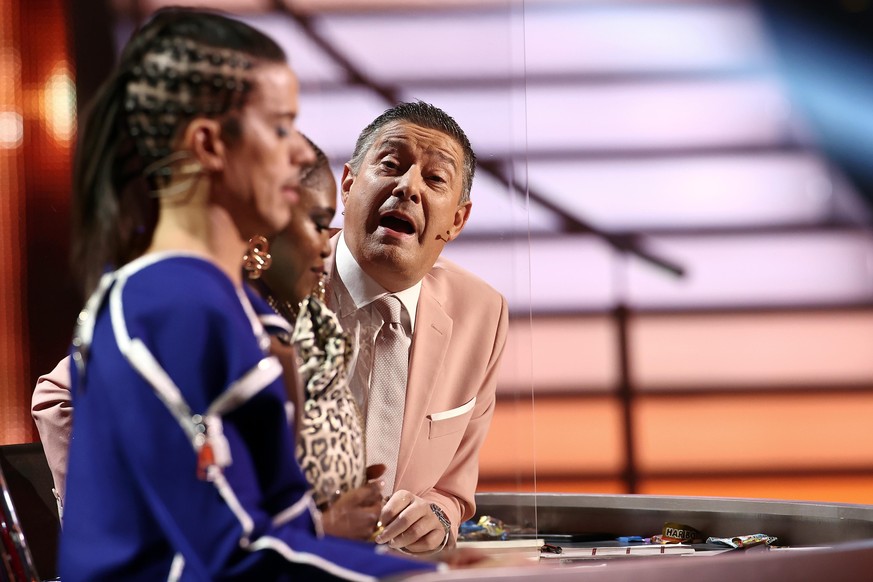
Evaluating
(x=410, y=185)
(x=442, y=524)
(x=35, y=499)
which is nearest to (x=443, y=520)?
(x=442, y=524)

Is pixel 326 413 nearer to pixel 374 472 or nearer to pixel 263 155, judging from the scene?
pixel 374 472

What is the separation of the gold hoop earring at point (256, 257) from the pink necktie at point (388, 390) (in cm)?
17

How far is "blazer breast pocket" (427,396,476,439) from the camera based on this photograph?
1.27 metres

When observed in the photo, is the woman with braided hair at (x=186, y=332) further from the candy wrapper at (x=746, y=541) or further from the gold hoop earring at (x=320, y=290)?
the candy wrapper at (x=746, y=541)

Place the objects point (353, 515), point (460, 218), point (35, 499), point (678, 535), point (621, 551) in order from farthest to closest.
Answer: point (35, 499)
point (678, 535)
point (621, 551)
point (460, 218)
point (353, 515)

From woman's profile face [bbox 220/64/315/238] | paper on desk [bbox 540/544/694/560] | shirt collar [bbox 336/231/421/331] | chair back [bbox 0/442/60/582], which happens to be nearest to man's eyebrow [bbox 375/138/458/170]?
shirt collar [bbox 336/231/421/331]

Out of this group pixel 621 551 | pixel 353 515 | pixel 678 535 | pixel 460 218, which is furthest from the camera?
pixel 678 535

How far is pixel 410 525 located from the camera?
4.05 ft

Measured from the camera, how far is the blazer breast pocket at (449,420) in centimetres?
127

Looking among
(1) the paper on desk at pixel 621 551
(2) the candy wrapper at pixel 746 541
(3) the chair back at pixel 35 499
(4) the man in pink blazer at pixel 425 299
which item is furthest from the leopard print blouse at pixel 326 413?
(3) the chair back at pixel 35 499

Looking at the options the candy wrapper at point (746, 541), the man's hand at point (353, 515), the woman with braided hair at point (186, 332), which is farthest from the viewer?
the candy wrapper at point (746, 541)

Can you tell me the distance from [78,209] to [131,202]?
49 mm

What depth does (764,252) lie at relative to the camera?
4141 millimetres

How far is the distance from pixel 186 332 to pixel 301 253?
0.29 meters
